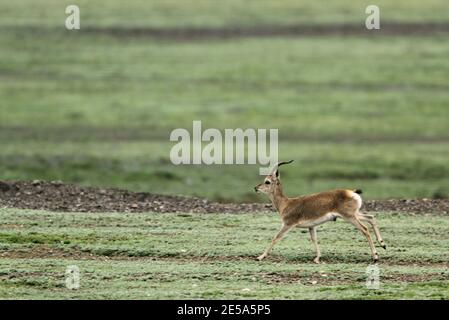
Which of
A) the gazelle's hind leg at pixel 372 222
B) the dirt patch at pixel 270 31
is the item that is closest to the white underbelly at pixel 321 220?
the gazelle's hind leg at pixel 372 222

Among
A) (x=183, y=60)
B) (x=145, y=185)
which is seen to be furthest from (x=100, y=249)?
(x=183, y=60)

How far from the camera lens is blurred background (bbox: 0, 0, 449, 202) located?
96.8 ft

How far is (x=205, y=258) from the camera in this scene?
15312 millimetres

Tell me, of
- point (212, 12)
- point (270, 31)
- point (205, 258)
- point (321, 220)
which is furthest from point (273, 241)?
point (212, 12)

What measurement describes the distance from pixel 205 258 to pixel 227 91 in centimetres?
2390

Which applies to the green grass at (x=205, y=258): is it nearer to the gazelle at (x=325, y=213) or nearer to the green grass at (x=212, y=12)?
the gazelle at (x=325, y=213)

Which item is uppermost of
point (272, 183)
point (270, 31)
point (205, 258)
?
point (270, 31)

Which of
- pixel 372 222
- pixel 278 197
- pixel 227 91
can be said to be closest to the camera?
pixel 372 222

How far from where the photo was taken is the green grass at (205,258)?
43.5ft

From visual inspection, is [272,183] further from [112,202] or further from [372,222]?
[112,202]

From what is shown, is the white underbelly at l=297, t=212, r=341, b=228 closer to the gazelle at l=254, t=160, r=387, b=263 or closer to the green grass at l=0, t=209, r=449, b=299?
the gazelle at l=254, t=160, r=387, b=263

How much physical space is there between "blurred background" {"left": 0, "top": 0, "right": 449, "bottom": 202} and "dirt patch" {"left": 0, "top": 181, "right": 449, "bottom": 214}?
6.44 metres

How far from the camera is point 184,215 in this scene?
1839 cm
